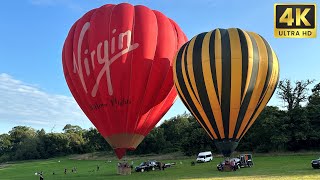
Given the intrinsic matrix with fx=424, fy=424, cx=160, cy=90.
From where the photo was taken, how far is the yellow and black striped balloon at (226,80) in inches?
837

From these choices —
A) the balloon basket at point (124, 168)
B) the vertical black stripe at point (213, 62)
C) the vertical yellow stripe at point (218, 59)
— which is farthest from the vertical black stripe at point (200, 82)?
the balloon basket at point (124, 168)

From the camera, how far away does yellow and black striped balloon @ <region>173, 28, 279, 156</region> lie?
21.2 metres

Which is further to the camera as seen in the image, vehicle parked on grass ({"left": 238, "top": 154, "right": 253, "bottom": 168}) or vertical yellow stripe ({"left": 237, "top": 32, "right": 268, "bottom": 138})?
vehicle parked on grass ({"left": 238, "top": 154, "right": 253, "bottom": 168})

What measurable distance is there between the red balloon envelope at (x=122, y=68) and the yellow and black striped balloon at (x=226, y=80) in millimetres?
1680

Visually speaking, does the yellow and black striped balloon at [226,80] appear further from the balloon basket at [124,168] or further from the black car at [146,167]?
the black car at [146,167]

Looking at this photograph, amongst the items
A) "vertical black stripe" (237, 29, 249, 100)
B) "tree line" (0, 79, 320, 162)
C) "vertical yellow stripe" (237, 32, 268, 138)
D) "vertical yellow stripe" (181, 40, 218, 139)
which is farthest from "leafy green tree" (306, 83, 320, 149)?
"vertical yellow stripe" (181, 40, 218, 139)

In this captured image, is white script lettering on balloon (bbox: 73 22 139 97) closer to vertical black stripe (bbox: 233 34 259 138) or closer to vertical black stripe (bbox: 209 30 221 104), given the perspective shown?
vertical black stripe (bbox: 209 30 221 104)

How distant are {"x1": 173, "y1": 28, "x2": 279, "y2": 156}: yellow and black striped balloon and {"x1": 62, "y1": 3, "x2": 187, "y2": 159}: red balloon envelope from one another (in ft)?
5.51

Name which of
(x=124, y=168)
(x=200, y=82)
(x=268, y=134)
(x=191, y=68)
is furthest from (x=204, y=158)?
(x=200, y=82)

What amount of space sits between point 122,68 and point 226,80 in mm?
5766

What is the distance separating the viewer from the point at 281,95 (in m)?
62.6

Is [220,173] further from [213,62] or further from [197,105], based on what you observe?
[213,62]

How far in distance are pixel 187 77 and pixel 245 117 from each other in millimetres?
3681

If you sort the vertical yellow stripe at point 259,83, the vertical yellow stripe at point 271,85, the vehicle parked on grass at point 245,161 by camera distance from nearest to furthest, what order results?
the vertical yellow stripe at point 259,83 < the vertical yellow stripe at point 271,85 < the vehicle parked on grass at point 245,161
